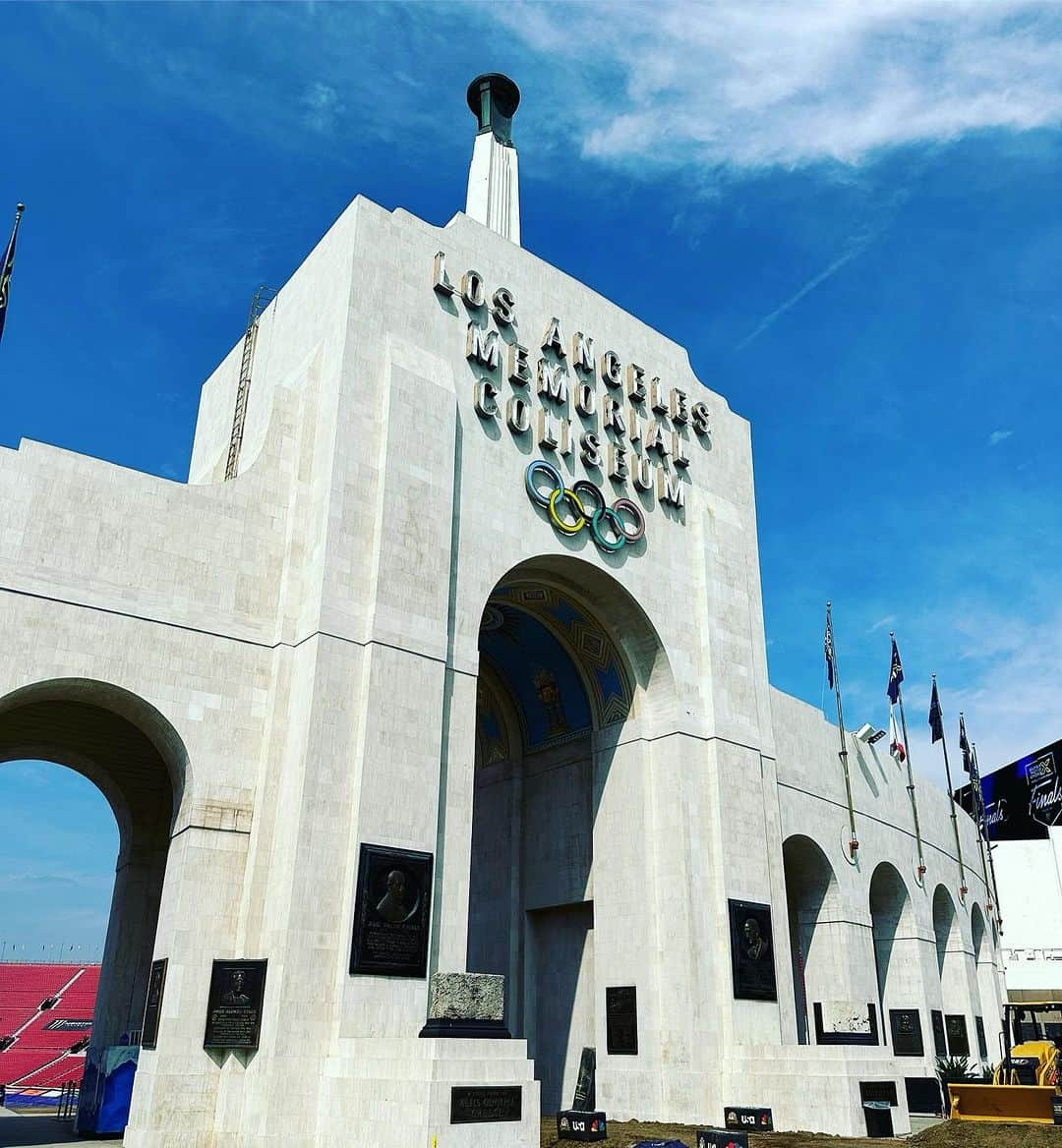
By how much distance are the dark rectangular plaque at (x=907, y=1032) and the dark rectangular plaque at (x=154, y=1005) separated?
25.4 metres

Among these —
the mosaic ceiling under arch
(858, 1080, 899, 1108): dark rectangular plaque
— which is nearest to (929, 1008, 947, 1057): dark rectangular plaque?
(858, 1080, 899, 1108): dark rectangular plaque

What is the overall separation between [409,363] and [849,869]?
2130cm

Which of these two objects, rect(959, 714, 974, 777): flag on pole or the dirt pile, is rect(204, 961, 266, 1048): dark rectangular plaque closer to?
the dirt pile

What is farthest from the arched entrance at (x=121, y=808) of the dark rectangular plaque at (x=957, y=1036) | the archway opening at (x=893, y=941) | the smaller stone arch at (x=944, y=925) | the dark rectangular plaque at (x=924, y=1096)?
the smaller stone arch at (x=944, y=925)

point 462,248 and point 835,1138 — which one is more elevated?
point 462,248

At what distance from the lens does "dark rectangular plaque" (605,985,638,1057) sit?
78.2ft

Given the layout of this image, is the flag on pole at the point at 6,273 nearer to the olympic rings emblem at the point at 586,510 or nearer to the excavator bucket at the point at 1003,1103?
the olympic rings emblem at the point at 586,510

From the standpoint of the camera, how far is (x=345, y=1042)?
17406 mm

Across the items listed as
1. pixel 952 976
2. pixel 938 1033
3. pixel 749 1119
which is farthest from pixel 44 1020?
pixel 749 1119

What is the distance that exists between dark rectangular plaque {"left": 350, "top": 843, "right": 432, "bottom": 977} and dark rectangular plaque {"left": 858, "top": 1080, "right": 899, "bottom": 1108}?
9120mm

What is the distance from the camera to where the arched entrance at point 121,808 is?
23.5 meters

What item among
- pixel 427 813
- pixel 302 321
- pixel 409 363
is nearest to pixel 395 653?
A: pixel 427 813

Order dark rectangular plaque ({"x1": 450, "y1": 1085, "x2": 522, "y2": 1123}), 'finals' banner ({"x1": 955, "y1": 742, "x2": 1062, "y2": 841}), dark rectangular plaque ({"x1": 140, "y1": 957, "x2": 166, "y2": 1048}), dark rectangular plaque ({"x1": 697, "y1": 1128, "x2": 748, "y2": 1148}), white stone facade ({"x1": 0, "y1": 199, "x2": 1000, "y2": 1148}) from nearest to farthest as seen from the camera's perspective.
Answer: dark rectangular plaque ({"x1": 697, "y1": 1128, "x2": 748, "y2": 1148}), dark rectangular plaque ({"x1": 450, "y1": 1085, "x2": 522, "y2": 1123}), dark rectangular plaque ({"x1": 140, "y1": 957, "x2": 166, "y2": 1048}), white stone facade ({"x1": 0, "y1": 199, "x2": 1000, "y2": 1148}), 'finals' banner ({"x1": 955, "y1": 742, "x2": 1062, "y2": 841})

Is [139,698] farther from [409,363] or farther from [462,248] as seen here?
[462,248]
